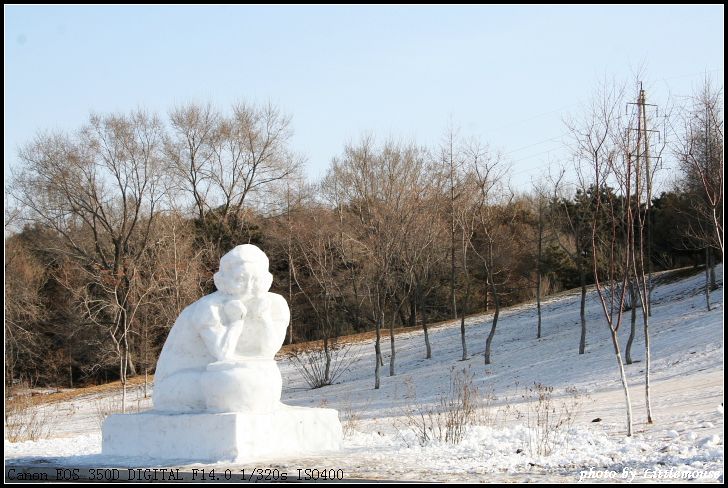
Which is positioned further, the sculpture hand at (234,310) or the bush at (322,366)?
the bush at (322,366)

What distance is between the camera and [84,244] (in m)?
43.6

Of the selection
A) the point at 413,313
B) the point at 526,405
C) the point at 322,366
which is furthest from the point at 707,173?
the point at 413,313

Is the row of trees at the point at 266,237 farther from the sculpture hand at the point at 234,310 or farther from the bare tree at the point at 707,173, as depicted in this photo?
the sculpture hand at the point at 234,310

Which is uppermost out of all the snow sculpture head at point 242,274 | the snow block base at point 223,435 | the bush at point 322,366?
the snow sculpture head at point 242,274

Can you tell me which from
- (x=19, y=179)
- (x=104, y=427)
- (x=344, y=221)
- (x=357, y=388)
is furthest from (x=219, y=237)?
(x=104, y=427)

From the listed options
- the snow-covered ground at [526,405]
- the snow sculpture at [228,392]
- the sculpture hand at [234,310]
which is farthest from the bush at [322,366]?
the sculpture hand at [234,310]

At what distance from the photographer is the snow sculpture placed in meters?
10.3

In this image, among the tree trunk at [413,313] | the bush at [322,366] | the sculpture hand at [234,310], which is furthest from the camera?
the tree trunk at [413,313]

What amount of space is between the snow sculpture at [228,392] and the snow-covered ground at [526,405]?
0.44 m

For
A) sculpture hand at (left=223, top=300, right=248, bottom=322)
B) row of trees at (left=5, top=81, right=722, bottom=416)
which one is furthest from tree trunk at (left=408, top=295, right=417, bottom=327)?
sculpture hand at (left=223, top=300, right=248, bottom=322)

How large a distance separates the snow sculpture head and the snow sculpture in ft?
0.04

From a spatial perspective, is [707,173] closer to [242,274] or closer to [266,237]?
[242,274]

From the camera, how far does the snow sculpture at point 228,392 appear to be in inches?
406

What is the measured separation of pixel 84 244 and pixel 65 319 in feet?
11.9
